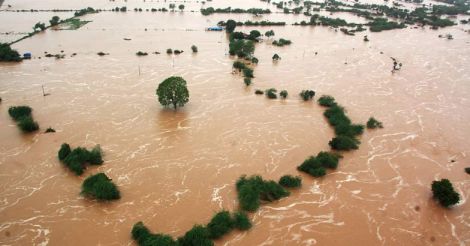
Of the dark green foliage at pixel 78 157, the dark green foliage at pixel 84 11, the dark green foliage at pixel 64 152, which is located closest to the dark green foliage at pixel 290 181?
the dark green foliage at pixel 78 157

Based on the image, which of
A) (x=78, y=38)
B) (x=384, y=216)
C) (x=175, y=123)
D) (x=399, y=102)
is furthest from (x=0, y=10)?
(x=384, y=216)

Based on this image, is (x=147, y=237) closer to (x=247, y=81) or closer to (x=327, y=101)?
(x=327, y=101)

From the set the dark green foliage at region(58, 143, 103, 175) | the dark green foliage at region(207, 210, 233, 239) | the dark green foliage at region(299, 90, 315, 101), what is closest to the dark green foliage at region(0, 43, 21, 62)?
the dark green foliage at region(58, 143, 103, 175)

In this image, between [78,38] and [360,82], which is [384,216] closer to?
[360,82]

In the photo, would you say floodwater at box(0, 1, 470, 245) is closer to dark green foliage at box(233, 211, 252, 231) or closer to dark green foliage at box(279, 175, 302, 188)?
dark green foliage at box(233, 211, 252, 231)

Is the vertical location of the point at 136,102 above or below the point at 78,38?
below

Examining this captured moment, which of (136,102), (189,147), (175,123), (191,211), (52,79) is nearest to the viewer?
(191,211)

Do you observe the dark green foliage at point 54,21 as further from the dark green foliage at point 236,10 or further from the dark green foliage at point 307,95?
the dark green foliage at point 307,95
